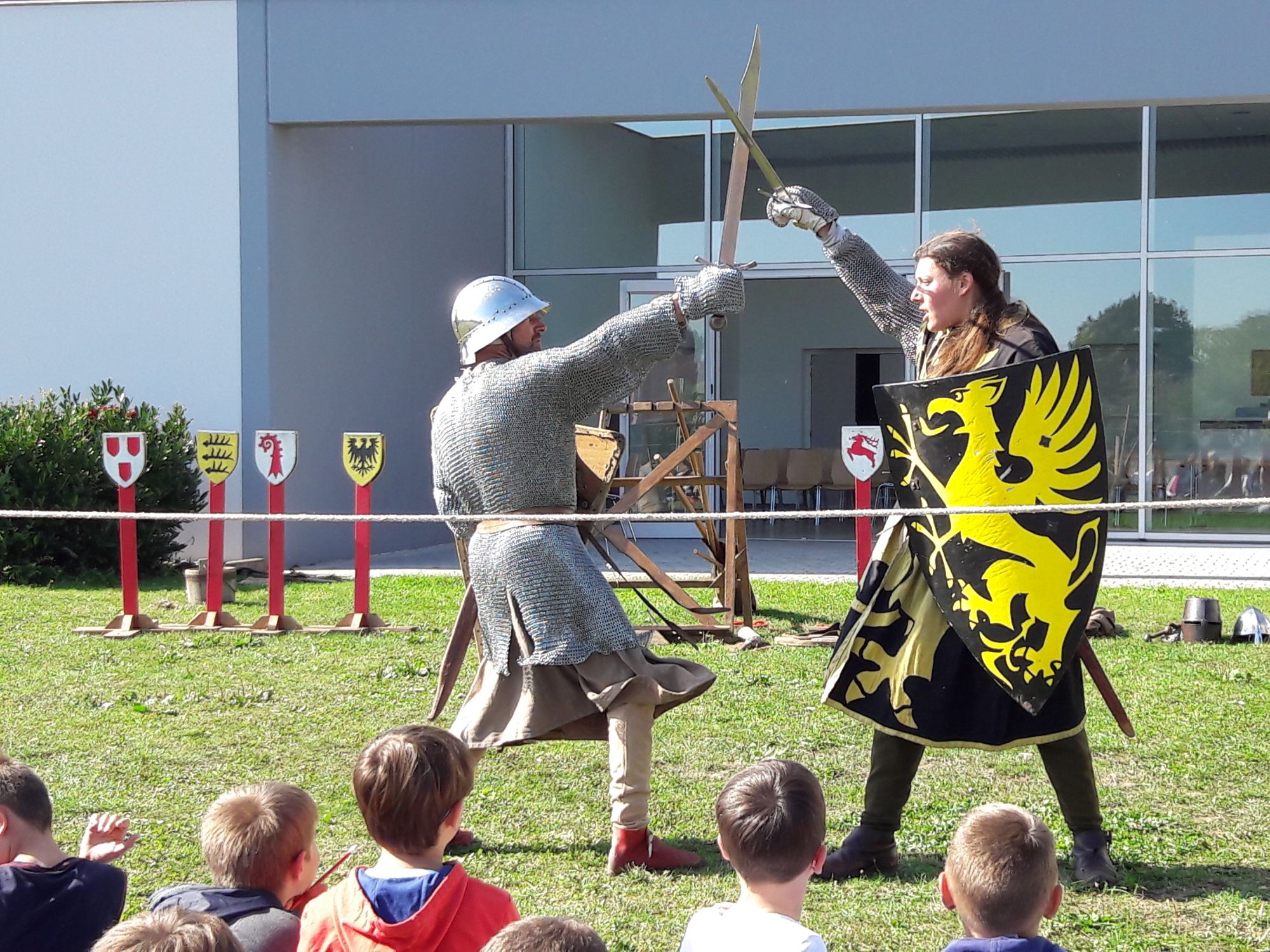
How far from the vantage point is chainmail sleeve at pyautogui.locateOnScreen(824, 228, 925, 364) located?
3248 mm

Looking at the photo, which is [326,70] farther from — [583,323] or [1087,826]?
[1087,826]

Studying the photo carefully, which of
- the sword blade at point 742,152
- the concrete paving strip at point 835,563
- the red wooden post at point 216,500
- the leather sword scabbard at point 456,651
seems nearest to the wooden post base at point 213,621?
the red wooden post at point 216,500

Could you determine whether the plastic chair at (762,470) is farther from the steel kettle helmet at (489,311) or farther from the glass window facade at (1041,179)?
the steel kettle helmet at (489,311)

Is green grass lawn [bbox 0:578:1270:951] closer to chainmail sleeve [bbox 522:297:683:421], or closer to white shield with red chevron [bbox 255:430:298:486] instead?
white shield with red chevron [bbox 255:430:298:486]

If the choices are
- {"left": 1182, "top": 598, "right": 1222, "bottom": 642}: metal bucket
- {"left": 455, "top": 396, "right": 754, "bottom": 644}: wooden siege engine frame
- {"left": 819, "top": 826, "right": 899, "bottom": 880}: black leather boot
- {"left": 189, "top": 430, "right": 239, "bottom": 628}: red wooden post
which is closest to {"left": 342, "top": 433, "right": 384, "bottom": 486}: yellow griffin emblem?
{"left": 189, "top": 430, "right": 239, "bottom": 628}: red wooden post

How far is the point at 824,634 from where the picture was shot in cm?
650

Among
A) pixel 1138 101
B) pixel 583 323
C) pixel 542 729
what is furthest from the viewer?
pixel 583 323

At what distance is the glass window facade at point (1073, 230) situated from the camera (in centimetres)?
1091

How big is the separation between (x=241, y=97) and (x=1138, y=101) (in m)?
6.04

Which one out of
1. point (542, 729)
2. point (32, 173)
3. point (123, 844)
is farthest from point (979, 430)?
point (32, 173)

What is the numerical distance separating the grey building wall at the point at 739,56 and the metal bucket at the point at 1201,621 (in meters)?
3.78

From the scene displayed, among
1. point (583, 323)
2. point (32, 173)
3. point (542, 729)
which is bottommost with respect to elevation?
point (542, 729)

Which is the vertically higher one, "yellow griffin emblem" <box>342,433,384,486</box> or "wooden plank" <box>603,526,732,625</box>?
"yellow griffin emblem" <box>342,433,384,486</box>

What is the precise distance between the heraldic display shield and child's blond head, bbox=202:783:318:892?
4.89 ft
